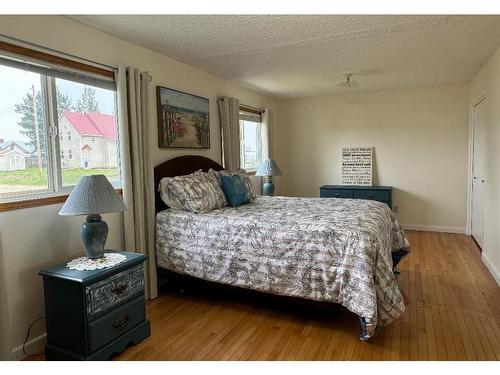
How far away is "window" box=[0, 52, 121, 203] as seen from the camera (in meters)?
2.19

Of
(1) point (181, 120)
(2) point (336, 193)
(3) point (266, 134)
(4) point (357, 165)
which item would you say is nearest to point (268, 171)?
(3) point (266, 134)

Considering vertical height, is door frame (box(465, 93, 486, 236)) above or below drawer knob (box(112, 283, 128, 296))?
above

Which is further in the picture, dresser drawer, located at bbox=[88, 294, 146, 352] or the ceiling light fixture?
the ceiling light fixture

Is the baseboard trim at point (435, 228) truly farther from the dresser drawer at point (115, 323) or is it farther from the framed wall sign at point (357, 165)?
the dresser drawer at point (115, 323)

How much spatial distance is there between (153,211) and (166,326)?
984 millimetres

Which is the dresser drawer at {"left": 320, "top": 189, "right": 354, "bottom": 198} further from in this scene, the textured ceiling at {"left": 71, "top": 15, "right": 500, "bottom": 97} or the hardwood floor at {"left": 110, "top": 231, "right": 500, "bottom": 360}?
the hardwood floor at {"left": 110, "top": 231, "right": 500, "bottom": 360}

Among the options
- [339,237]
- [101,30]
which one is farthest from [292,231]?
[101,30]

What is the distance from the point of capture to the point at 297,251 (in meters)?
2.51

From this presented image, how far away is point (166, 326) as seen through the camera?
259 centimetres

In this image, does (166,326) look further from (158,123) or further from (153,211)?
(158,123)

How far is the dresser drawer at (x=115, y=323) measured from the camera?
6.66 feet

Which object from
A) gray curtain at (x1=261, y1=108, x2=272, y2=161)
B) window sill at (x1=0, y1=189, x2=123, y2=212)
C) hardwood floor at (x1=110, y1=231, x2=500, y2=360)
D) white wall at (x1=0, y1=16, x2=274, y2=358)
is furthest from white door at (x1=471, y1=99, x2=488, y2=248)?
window sill at (x1=0, y1=189, x2=123, y2=212)

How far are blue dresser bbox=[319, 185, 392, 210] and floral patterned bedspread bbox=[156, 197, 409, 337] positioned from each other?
80.7 inches

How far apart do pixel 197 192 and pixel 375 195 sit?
3.14m
